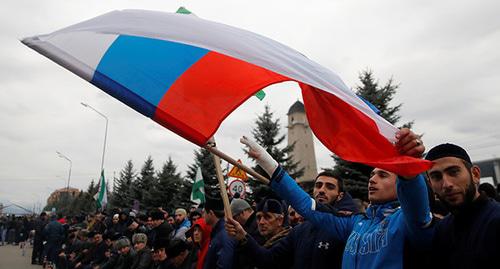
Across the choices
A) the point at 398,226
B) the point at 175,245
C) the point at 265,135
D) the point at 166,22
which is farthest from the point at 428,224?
the point at 265,135

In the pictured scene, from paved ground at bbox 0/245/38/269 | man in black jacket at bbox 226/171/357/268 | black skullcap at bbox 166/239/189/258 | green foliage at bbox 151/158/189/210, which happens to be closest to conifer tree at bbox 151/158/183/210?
green foliage at bbox 151/158/189/210

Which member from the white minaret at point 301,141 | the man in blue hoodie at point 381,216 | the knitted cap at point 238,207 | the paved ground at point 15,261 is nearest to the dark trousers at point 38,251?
the paved ground at point 15,261

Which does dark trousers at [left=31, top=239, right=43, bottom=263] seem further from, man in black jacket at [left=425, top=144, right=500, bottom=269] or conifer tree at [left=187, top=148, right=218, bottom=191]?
man in black jacket at [left=425, top=144, right=500, bottom=269]

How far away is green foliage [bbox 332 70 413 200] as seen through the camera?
16.4 metres

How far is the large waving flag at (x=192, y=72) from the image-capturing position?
2.60 meters

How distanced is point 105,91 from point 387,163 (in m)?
1.96

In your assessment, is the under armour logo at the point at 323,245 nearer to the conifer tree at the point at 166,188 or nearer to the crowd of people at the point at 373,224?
the crowd of people at the point at 373,224

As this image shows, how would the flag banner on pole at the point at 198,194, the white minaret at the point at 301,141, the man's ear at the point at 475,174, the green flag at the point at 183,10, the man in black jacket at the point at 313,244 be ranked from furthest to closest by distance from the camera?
1. the white minaret at the point at 301,141
2. the flag banner on pole at the point at 198,194
3. the green flag at the point at 183,10
4. the man in black jacket at the point at 313,244
5. the man's ear at the point at 475,174

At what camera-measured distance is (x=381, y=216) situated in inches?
105

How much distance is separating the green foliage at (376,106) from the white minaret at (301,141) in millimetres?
27949

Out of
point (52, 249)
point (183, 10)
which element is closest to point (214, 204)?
point (183, 10)

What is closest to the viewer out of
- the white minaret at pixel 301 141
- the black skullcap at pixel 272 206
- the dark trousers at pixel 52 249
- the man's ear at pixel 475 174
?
the man's ear at pixel 475 174

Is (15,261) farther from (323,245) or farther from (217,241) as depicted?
(323,245)

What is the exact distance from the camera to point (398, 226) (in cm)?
239
